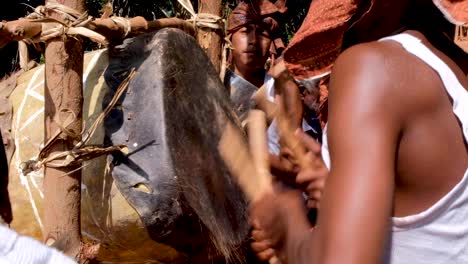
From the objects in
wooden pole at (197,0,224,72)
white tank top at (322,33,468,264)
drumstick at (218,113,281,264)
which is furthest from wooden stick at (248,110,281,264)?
wooden pole at (197,0,224,72)

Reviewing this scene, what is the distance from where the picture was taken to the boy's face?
14.3 feet

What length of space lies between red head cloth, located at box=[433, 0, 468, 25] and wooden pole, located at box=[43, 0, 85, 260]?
1.15 meters

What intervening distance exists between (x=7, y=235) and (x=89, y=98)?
58.7 inches

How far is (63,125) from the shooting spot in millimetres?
2064

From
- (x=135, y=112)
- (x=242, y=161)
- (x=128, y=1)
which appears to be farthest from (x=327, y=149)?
(x=128, y=1)

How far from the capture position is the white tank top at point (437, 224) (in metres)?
1.14

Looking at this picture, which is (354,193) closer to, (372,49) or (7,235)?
(372,49)

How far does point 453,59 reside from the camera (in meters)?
1.23

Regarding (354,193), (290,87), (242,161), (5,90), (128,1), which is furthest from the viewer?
(128,1)

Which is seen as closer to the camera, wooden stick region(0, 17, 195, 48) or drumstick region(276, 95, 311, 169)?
drumstick region(276, 95, 311, 169)

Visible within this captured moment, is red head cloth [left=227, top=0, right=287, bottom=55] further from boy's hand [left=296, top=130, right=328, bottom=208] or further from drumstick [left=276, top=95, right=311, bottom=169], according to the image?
boy's hand [left=296, top=130, right=328, bottom=208]

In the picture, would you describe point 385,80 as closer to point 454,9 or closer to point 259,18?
point 454,9

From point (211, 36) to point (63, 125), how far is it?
1134mm

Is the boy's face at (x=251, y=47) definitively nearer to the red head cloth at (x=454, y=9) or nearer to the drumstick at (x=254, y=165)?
the drumstick at (x=254, y=165)
